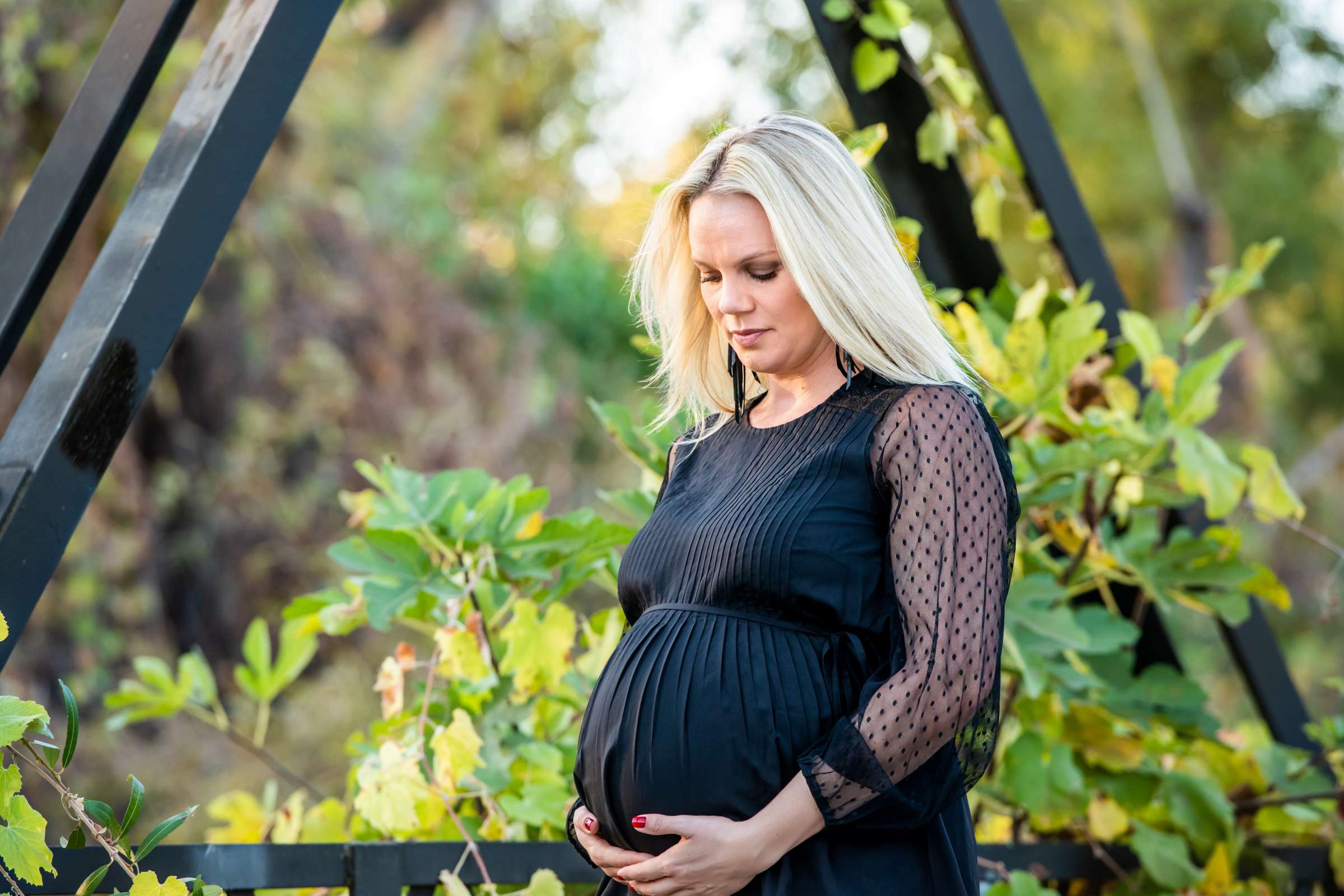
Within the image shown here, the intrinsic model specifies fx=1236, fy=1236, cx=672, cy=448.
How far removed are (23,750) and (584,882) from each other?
0.89 m

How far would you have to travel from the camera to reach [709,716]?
136cm

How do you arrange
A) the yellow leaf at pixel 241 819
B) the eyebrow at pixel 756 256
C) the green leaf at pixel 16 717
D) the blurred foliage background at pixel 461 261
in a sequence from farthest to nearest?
the blurred foliage background at pixel 461 261 < the yellow leaf at pixel 241 819 < the eyebrow at pixel 756 256 < the green leaf at pixel 16 717

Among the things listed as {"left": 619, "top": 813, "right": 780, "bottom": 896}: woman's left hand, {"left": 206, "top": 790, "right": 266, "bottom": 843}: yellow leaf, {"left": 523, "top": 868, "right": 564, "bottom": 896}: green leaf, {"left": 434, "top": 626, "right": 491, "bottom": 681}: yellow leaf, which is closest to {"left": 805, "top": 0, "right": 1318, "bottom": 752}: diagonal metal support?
{"left": 434, "top": 626, "right": 491, "bottom": 681}: yellow leaf

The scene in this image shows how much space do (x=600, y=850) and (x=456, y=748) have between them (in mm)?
411

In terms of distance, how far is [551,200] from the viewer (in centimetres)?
977

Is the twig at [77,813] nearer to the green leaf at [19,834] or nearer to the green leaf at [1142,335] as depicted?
the green leaf at [19,834]

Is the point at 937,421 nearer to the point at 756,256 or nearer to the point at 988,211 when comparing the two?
the point at 756,256

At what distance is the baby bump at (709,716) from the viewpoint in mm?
1330

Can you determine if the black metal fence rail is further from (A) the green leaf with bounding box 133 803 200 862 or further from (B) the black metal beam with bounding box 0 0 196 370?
(B) the black metal beam with bounding box 0 0 196 370

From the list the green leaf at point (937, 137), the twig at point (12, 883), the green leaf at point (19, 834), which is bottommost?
the twig at point (12, 883)

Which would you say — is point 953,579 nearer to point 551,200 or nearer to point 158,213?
point 158,213

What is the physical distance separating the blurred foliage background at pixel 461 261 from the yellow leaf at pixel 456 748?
94cm

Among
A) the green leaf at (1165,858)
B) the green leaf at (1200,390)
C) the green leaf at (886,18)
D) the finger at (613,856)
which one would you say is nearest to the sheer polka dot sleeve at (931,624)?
the finger at (613,856)

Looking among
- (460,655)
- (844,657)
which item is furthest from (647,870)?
(460,655)
